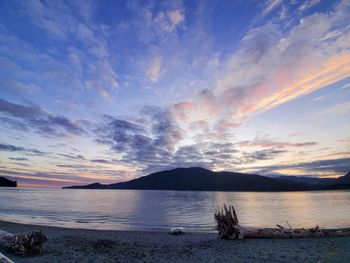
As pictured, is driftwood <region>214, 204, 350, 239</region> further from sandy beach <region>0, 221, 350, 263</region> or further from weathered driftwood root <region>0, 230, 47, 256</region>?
weathered driftwood root <region>0, 230, 47, 256</region>

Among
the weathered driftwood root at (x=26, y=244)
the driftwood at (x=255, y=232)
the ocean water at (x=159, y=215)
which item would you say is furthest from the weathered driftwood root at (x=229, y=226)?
the weathered driftwood root at (x=26, y=244)

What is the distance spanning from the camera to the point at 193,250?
15.0 m

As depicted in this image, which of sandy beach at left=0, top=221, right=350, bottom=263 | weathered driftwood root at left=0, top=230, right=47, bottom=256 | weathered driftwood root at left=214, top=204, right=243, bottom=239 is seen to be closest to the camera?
sandy beach at left=0, top=221, right=350, bottom=263

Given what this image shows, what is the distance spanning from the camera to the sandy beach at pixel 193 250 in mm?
12688

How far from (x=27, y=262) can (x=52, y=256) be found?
1.53 metres

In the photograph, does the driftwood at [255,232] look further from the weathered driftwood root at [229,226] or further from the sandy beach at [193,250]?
the sandy beach at [193,250]

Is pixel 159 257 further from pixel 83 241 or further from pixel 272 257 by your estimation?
pixel 83 241

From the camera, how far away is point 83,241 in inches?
697

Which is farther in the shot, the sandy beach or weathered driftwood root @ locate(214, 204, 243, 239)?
weathered driftwood root @ locate(214, 204, 243, 239)

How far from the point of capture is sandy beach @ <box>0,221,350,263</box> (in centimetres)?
1269

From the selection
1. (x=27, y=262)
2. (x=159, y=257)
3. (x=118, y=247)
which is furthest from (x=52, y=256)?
(x=159, y=257)

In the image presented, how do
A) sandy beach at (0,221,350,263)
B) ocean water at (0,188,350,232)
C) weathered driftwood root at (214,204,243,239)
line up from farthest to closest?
ocean water at (0,188,350,232), weathered driftwood root at (214,204,243,239), sandy beach at (0,221,350,263)

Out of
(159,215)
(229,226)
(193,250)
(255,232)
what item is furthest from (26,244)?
(159,215)

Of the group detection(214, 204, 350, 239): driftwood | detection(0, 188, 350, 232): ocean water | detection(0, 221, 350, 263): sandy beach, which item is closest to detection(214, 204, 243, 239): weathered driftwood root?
detection(214, 204, 350, 239): driftwood
